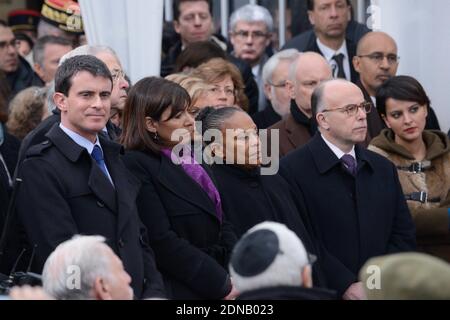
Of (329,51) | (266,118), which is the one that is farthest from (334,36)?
(266,118)

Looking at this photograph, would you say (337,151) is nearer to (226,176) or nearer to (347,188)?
(347,188)

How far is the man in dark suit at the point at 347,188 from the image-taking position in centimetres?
753

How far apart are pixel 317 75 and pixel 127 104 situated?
2017mm

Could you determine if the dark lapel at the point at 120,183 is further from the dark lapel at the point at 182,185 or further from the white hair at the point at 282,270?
the white hair at the point at 282,270

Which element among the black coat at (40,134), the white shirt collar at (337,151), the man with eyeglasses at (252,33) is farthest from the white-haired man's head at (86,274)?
the man with eyeglasses at (252,33)

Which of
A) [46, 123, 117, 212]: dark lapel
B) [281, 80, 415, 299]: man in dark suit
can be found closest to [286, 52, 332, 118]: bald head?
[281, 80, 415, 299]: man in dark suit

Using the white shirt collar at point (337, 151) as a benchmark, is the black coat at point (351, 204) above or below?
below

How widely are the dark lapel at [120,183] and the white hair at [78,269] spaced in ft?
4.00

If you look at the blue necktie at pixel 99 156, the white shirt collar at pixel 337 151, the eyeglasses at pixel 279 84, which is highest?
the eyeglasses at pixel 279 84

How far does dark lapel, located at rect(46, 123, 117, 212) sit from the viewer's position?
640 centimetres

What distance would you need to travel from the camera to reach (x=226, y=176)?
723 centimetres

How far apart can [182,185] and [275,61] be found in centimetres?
257
